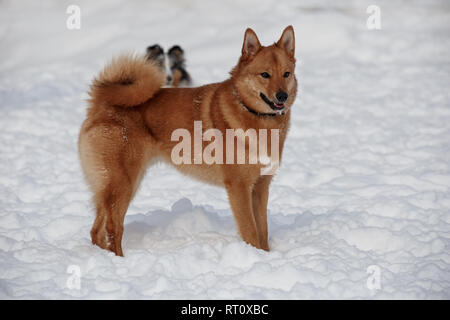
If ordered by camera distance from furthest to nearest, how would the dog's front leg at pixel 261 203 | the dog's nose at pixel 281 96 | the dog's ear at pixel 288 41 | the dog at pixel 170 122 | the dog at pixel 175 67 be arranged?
the dog at pixel 175 67 → the dog's front leg at pixel 261 203 → the dog's ear at pixel 288 41 → the dog at pixel 170 122 → the dog's nose at pixel 281 96

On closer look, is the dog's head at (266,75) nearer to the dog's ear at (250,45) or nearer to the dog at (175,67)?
the dog's ear at (250,45)

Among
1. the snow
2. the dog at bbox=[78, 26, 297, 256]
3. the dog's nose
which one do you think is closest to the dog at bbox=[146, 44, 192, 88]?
the snow

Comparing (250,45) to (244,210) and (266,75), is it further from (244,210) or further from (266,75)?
(244,210)

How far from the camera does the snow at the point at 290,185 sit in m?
2.97

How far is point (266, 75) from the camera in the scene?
349 centimetres

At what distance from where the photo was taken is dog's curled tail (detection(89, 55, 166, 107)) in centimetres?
362

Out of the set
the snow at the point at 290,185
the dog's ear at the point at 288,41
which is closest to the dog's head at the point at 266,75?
the dog's ear at the point at 288,41

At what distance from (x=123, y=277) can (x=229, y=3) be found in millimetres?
11953

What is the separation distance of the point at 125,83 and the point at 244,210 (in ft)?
4.67

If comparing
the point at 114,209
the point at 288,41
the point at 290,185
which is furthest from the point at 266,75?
the point at 290,185

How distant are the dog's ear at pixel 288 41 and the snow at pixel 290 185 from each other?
5.06 feet

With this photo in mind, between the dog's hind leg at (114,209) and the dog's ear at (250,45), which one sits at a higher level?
the dog's ear at (250,45)

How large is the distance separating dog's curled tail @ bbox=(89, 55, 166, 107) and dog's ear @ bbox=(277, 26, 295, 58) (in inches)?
42.1
